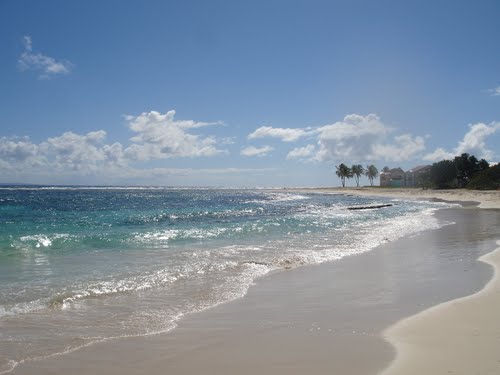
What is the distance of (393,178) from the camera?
522 ft

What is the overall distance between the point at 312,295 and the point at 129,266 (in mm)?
6574

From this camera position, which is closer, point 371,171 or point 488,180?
point 488,180

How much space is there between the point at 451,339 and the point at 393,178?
160m

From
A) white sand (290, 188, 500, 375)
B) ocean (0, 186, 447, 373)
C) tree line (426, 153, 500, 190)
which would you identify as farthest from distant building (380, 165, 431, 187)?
white sand (290, 188, 500, 375)

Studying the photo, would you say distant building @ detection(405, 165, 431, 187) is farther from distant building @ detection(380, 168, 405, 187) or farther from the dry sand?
the dry sand

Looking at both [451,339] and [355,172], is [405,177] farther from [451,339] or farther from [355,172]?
[451,339]

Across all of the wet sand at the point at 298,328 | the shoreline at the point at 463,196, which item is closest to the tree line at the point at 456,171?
the shoreline at the point at 463,196

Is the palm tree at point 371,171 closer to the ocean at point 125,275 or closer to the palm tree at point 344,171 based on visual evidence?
the palm tree at point 344,171

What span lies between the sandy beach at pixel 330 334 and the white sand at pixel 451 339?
13mm

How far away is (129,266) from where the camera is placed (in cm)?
1384

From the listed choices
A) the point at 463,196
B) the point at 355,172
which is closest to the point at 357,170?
the point at 355,172

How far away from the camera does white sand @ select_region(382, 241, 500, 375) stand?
5.44 m

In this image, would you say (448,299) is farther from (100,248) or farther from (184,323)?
(100,248)

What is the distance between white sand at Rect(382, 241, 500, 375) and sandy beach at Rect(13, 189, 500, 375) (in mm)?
13
